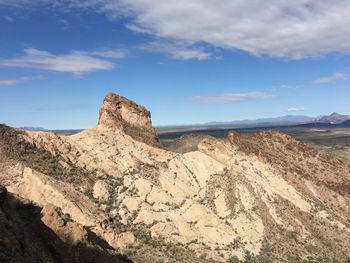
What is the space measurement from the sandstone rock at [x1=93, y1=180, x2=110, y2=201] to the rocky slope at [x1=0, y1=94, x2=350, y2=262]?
106mm

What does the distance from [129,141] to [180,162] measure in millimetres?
7510

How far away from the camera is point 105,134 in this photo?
185 feet

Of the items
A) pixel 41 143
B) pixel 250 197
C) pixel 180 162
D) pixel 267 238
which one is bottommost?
pixel 267 238

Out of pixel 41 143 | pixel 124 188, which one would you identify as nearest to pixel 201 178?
pixel 124 188

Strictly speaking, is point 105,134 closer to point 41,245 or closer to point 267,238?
point 267,238

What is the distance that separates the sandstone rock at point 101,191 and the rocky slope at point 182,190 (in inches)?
4.2

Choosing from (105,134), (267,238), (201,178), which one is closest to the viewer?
(267,238)

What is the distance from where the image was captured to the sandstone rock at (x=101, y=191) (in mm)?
45875

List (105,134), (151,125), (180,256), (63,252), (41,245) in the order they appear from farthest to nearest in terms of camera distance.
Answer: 1. (151,125)
2. (105,134)
3. (180,256)
4. (63,252)
5. (41,245)

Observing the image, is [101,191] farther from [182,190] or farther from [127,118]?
[127,118]

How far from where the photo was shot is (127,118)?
60.5 metres

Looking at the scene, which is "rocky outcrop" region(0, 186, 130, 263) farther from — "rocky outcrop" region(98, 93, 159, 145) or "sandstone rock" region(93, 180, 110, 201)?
"rocky outcrop" region(98, 93, 159, 145)

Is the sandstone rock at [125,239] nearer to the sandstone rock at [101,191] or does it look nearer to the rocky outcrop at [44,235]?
the sandstone rock at [101,191]

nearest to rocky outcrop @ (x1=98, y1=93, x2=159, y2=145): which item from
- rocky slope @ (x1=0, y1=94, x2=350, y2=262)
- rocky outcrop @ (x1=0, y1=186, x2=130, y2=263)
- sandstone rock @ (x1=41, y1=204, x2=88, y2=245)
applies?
rocky slope @ (x1=0, y1=94, x2=350, y2=262)
